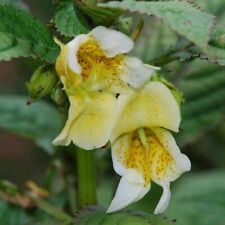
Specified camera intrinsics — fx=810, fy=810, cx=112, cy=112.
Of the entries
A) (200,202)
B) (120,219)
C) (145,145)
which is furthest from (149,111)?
(200,202)

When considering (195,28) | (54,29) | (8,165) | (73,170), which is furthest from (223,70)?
(8,165)

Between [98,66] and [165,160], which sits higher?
[98,66]

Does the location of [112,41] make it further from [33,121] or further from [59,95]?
[33,121]

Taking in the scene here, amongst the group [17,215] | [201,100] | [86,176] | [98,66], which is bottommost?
[17,215]

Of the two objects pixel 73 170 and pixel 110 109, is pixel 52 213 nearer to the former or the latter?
pixel 73 170

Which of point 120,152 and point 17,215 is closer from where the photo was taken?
point 120,152

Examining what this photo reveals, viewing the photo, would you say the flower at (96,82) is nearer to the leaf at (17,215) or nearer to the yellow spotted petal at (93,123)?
the yellow spotted petal at (93,123)
